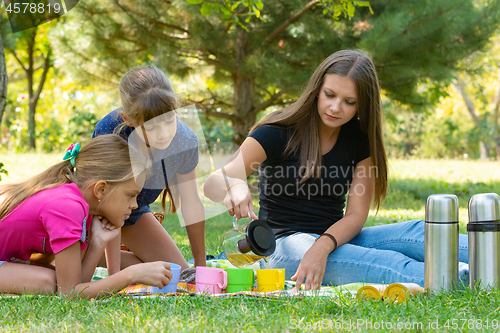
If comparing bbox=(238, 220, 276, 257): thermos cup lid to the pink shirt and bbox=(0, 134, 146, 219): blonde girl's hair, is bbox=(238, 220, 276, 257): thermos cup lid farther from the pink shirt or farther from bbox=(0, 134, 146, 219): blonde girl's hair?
the pink shirt

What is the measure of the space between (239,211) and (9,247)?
3.86 ft

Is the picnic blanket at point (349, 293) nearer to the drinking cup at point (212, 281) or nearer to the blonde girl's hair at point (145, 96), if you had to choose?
the drinking cup at point (212, 281)

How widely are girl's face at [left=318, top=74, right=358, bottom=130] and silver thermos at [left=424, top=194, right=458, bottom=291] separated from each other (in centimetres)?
87

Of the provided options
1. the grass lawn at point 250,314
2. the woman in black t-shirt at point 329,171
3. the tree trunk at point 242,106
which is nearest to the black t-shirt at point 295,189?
the woman in black t-shirt at point 329,171

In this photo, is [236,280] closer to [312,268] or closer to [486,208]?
[312,268]

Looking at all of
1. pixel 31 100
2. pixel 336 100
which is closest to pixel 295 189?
pixel 336 100

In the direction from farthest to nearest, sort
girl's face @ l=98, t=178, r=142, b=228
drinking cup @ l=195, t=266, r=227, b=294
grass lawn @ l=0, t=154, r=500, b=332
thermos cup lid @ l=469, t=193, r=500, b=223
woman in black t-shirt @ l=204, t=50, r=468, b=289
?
woman in black t-shirt @ l=204, t=50, r=468, b=289 → girl's face @ l=98, t=178, r=142, b=228 → drinking cup @ l=195, t=266, r=227, b=294 → thermos cup lid @ l=469, t=193, r=500, b=223 → grass lawn @ l=0, t=154, r=500, b=332

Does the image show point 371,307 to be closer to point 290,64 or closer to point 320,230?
point 320,230

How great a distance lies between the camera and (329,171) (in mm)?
2775

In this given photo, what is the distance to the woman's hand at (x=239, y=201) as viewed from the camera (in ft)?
6.89

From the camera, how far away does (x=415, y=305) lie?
1854mm

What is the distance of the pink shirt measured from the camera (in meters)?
2.03

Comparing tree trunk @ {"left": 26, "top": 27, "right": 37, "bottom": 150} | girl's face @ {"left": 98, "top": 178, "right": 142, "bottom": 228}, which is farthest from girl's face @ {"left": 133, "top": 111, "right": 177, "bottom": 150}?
tree trunk @ {"left": 26, "top": 27, "right": 37, "bottom": 150}

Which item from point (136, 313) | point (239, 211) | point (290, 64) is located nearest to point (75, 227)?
point (136, 313)
